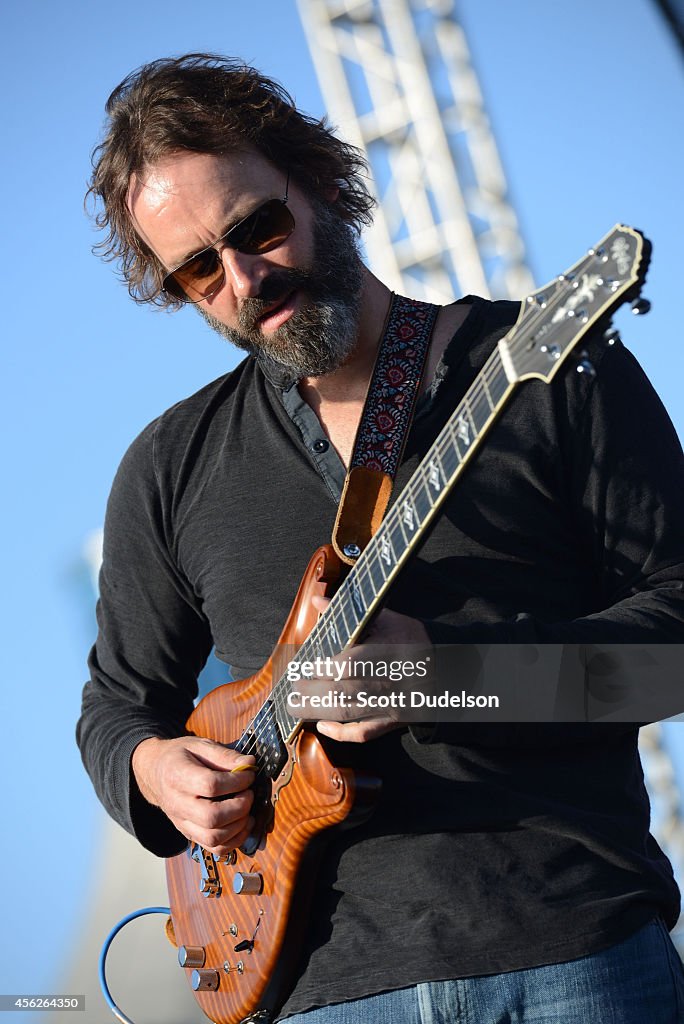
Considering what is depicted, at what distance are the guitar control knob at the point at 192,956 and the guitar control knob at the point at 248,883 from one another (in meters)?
0.23

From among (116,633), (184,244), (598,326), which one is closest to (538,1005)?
(598,326)

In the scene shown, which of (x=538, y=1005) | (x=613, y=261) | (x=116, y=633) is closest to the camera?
(x=613, y=261)

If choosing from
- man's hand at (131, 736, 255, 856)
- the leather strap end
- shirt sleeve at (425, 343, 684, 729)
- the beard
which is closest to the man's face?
the beard

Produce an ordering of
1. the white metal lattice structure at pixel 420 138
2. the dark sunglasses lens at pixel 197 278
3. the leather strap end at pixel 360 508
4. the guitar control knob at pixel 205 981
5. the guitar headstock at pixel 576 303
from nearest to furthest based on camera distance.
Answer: the guitar headstock at pixel 576 303 < the leather strap end at pixel 360 508 < the guitar control knob at pixel 205 981 < the dark sunglasses lens at pixel 197 278 < the white metal lattice structure at pixel 420 138

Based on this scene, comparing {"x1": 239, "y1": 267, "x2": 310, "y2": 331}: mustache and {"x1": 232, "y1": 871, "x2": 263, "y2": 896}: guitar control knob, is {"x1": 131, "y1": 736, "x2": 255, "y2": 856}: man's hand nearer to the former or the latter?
{"x1": 232, "y1": 871, "x2": 263, "y2": 896}: guitar control knob

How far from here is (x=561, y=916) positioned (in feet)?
5.13

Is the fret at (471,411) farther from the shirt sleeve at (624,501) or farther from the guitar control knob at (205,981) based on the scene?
the guitar control knob at (205,981)

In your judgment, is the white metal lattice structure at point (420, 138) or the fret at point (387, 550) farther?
the white metal lattice structure at point (420, 138)

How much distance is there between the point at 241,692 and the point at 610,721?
2.31 feet

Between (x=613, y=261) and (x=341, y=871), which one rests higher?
(x=613, y=261)

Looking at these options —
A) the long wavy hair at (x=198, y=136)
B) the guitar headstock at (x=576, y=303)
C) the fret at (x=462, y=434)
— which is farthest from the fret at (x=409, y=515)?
the long wavy hair at (x=198, y=136)

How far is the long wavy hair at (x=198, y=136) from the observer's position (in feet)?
7.23

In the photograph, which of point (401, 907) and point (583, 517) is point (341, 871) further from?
point (583, 517)

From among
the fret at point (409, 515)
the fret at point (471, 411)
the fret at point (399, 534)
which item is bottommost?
the fret at point (399, 534)
